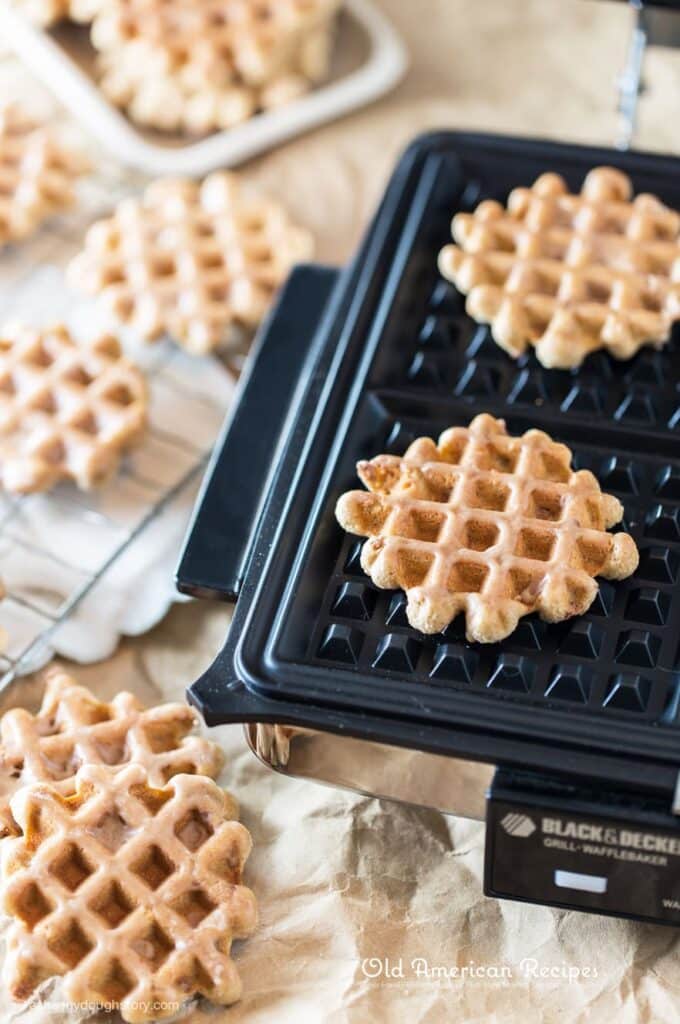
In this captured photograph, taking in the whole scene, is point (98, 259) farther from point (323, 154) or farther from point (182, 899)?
point (182, 899)

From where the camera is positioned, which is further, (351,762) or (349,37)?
(349,37)

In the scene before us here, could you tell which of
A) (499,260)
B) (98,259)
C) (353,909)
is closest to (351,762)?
(353,909)

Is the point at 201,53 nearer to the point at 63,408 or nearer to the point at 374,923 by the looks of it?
the point at 63,408

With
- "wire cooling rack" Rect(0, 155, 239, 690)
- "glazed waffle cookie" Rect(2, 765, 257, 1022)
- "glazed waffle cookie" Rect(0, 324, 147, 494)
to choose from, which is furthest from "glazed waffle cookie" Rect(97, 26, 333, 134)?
"glazed waffle cookie" Rect(2, 765, 257, 1022)

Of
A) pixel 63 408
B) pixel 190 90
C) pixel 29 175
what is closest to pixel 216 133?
pixel 190 90

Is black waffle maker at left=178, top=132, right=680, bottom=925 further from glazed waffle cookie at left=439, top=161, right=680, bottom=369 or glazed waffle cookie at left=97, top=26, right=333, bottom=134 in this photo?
glazed waffle cookie at left=97, top=26, right=333, bottom=134
